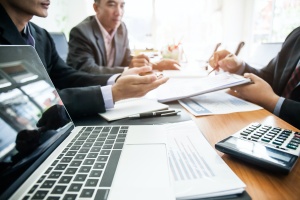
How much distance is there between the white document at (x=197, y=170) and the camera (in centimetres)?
25

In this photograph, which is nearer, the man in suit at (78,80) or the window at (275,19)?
the man in suit at (78,80)

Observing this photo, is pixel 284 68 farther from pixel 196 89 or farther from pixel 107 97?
pixel 107 97

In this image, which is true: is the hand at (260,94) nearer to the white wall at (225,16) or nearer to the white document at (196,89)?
the white document at (196,89)

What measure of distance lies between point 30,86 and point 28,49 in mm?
85

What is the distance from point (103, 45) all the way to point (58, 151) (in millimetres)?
1235

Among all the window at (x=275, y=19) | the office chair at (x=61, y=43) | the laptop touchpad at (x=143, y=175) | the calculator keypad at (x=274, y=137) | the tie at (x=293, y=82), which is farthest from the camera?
the window at (x=275, y=19)

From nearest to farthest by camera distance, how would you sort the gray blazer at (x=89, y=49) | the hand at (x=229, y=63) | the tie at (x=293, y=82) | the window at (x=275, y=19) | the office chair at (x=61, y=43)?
the tie at (x=293, y=82) → the hand at (x=229, y=63) → the gray blazer at (x=89, y=49) → the office chair at (x=61, y=43) → the window at (x=275, y=19)

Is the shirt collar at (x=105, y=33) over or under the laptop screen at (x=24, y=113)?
over

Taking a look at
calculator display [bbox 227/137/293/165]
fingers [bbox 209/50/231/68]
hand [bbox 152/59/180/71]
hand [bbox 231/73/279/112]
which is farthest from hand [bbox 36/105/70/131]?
hand [bbox 152/59/180/71]

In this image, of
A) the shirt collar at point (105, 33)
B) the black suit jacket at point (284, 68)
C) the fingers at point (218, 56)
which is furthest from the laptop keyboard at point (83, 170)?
the shirt collar at point (105, 33)

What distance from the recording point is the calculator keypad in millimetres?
332

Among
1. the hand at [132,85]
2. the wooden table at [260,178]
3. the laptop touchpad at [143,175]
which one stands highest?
the hand at [132,85]

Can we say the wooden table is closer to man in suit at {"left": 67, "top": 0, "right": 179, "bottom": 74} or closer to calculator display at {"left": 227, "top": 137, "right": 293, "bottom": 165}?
calculator display at {"left": 227, "top": 137, "right": 293, "bottom": 165}

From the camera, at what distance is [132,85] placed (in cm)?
60
